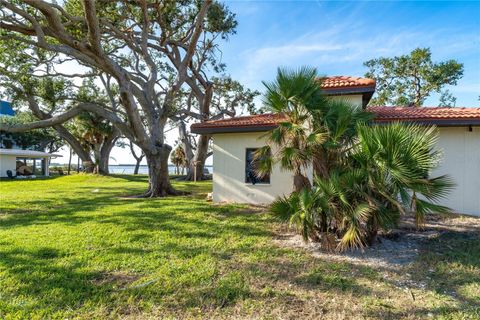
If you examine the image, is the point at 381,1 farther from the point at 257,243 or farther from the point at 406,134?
the point at 257,243

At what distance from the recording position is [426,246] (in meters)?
6.19

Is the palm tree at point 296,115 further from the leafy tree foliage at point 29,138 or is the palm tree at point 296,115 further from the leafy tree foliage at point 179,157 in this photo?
the leafy tree foliage at point 29,138

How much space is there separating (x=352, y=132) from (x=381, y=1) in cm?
721

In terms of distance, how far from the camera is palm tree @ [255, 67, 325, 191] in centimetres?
630

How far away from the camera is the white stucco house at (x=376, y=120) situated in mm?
9359

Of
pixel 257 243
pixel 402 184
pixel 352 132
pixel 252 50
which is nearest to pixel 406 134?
pixel 402 184

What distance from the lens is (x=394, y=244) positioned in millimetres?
6340

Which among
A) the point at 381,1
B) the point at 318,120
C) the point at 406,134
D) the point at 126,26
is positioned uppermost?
the point at 126,26

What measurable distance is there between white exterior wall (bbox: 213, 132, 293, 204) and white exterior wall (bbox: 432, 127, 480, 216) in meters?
5.04

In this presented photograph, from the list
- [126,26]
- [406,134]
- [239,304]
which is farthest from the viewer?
[126,26]

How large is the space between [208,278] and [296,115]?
383cm

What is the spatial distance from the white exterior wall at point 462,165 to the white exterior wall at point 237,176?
504 centimetres

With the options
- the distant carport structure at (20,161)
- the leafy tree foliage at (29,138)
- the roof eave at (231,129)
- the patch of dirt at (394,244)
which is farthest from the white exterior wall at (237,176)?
the leafy tree foliage at (29,138)

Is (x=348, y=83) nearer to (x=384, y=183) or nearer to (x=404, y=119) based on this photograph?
(x=404, y=119)
